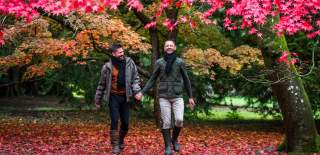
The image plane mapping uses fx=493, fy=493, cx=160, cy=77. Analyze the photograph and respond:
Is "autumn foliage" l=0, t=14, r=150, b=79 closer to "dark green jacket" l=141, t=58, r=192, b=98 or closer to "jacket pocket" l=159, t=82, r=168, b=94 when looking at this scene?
"dark green jacket" l=141, t=58, r=192, b=98

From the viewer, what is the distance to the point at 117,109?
26.8ft

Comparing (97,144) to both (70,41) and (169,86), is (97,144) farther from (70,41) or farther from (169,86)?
(70,41)

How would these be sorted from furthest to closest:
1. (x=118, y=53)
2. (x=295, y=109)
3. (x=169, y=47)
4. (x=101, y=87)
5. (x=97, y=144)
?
1. (x=97, y=144)
2. (x=295, y=109)
3. (x=101, y=87)
4. (x=118, y=53)
5. (x=169, y=47)

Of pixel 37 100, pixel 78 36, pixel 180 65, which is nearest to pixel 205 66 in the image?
pixel 78 36

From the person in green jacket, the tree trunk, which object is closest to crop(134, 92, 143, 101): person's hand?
the person in green jacket

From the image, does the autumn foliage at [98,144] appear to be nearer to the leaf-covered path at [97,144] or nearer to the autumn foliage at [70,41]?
the leaf-covered path at [97,144]

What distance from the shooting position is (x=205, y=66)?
13352 millimetres

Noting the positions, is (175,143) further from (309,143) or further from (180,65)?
(309,143)

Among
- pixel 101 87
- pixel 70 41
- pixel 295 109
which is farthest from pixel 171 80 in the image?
pixel 70 41

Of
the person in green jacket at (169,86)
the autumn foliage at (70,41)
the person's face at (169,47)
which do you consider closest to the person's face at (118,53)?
the person in green jacket at (169,86)

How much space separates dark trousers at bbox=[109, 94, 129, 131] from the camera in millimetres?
8125

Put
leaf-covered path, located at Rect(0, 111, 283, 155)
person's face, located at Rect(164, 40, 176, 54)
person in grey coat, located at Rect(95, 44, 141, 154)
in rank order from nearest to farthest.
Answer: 1. person's face, located at Rect(164, 40, 176, 54)
2. person in grey coat, located at Rect(95, 44, 141, 154)
3. leaf-covered path, located at Rect(0, 111, 283, 155)

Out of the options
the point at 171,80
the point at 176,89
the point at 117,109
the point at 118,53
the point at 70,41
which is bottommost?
the point at 117,109

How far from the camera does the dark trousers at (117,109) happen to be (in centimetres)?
812
